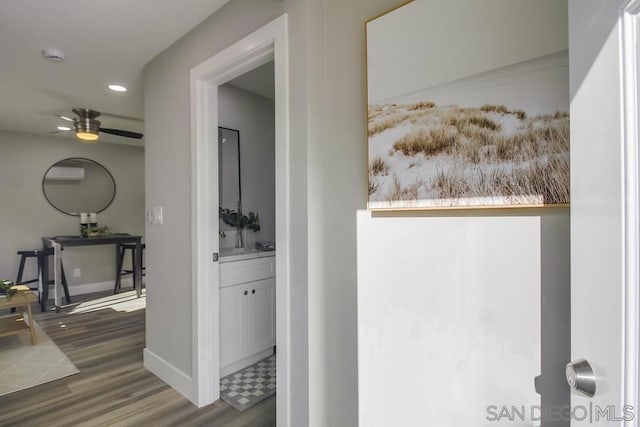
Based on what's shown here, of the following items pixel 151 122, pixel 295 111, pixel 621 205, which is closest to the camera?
pixel 621 205

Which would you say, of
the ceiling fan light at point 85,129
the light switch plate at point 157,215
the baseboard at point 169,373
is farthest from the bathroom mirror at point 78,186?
the baseboard at point 169,373

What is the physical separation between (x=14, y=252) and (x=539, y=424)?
6.09m

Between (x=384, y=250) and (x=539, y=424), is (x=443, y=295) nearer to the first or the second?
(x=384, y=250)

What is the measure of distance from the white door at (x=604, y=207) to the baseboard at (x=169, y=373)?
215 centimetres

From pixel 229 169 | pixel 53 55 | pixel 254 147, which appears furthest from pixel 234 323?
pixel 53 55

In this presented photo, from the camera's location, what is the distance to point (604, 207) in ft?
1.97

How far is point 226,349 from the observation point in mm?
2365

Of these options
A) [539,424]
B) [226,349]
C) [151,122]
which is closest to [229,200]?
[151,122]

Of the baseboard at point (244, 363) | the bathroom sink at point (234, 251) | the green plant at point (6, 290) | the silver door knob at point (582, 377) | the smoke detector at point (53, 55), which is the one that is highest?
the smoke detector at point (53, 55)

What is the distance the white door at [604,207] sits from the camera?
55 centimetres

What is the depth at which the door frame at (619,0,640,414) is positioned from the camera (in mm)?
543

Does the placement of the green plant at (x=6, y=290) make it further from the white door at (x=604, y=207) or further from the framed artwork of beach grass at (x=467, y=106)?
the white door at (x=604, y=207)

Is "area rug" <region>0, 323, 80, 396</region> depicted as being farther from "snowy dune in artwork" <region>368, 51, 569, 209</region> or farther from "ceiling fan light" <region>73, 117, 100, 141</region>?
"snowy dune in artwork" <region>368, 51, 569, 209</region>

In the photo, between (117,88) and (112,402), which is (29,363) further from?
(117,88)
